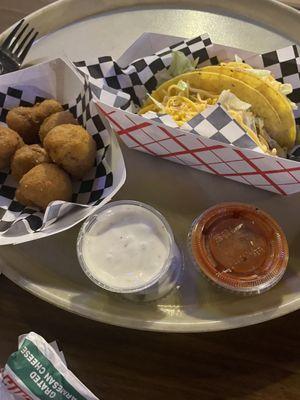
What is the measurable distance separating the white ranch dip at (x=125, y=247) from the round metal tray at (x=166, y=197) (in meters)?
0.10

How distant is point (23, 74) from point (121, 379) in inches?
34.8

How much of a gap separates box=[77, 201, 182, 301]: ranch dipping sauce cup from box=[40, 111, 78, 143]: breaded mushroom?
0.31 metres

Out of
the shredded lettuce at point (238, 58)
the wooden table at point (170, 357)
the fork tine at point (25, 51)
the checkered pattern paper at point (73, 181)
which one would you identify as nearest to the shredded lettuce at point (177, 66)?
the shredded lettuce at point (238, 58)

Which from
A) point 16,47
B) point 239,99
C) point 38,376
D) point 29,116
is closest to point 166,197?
point 239,99

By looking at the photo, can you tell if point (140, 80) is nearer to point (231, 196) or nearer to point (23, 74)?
point (23, 74)

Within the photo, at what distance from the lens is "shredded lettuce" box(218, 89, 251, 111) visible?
1.44 m

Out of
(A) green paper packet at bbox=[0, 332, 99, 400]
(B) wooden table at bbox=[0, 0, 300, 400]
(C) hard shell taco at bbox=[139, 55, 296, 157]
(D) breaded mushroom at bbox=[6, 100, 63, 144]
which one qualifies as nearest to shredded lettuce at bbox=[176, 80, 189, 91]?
(C) hard shell taco at bbox=[139, 55, 296, 157]

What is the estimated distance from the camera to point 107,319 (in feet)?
4.15

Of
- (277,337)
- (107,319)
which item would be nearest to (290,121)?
(277,337)

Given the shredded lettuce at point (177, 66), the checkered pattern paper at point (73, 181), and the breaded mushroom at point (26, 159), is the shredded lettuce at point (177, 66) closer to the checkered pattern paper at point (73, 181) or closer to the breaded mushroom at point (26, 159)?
the checkered pattern paper at point (73, 181)

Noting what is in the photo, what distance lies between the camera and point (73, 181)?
146 cm

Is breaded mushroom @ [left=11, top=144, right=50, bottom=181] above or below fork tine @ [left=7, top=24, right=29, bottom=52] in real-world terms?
below

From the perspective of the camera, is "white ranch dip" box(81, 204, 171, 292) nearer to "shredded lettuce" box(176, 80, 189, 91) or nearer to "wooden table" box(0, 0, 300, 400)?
"wooden table" box(0, 0, 300, 400)

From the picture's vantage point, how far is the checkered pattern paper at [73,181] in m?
1.32
